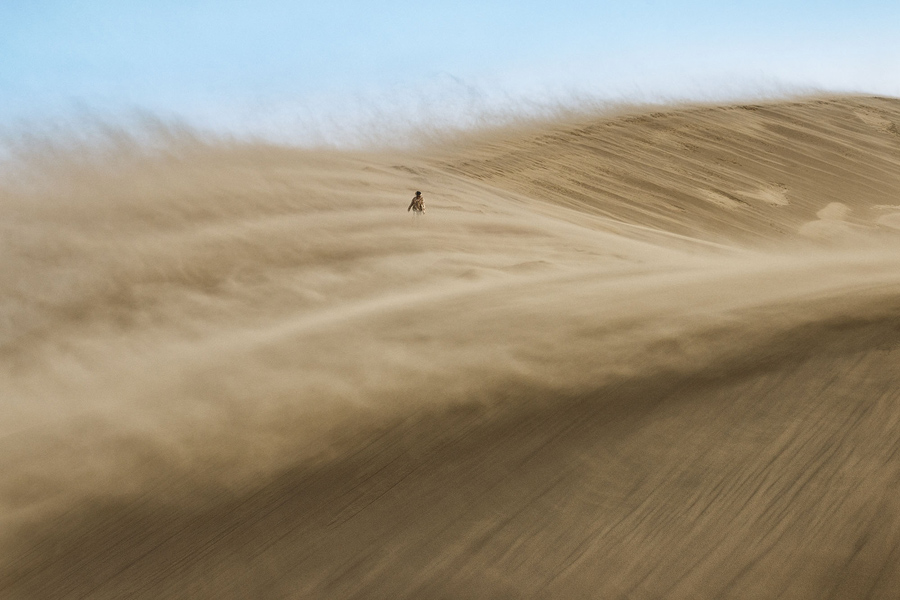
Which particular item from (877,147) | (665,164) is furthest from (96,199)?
(877,147)

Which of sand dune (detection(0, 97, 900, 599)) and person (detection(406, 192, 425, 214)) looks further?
person (detection(406, 192, 425, 214))

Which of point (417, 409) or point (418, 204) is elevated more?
point (418, 204)

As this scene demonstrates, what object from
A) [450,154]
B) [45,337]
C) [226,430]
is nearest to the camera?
[226,430]

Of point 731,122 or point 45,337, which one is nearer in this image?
point 45,337

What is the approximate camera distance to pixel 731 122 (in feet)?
88.4

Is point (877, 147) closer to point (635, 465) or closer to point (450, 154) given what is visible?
point (450, 154)

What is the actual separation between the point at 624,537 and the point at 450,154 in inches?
654

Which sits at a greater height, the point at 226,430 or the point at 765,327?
the point at 765,327

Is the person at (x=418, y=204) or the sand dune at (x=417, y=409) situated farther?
the person at (x=418, y=204)

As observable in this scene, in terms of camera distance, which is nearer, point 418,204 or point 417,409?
point 417,409

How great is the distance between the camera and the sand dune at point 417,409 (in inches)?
193

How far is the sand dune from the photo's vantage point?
4906mm

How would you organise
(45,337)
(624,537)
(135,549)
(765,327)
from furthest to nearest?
(45,337)
(765,327)
(135,549)
(624,537)

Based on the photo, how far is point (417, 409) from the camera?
6.55 m
